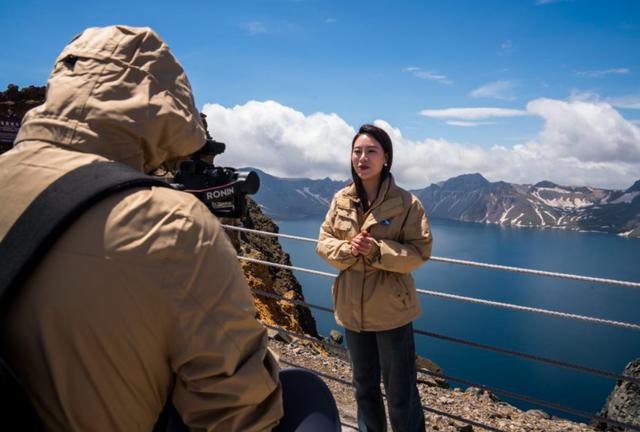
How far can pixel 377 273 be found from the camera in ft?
8.89

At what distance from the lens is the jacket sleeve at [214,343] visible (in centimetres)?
90

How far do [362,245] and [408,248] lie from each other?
0.89 feet

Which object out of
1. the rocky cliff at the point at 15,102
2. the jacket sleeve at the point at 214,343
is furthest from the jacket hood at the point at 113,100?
the rocky cliff at the point at 15,102

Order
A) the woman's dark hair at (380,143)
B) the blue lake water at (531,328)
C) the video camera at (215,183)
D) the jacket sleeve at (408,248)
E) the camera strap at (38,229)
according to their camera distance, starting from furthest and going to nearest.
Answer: the blue lake water at (531,328) → the woman's dark hair at (380,143) → the jacket sleeve at (408,248) → the video camera at (215,183) → the camera strap at (38,229)

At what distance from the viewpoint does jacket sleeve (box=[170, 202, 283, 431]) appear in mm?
903

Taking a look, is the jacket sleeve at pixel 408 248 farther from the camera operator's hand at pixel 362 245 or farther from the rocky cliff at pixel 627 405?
the rocky cliff at pixel 627 405

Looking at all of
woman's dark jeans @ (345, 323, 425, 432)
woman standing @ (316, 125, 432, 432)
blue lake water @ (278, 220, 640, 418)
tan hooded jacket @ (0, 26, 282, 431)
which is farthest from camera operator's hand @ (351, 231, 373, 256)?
blue lake water @ (278, 220, 640, 418)

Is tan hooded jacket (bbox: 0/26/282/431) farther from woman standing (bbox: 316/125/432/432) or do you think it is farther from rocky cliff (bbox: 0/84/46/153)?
rocky cliff (bbox: 0/84/46/153)

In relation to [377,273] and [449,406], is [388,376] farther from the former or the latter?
[449,406]

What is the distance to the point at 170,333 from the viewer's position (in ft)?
2.97

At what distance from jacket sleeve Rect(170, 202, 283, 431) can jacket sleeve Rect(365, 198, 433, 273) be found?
169 cm

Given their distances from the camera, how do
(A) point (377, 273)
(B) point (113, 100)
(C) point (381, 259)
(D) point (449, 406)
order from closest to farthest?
(B) point (113, 100) → (C) point (381, 259) → (A) point (377, 273) → (D) point (449, 406)

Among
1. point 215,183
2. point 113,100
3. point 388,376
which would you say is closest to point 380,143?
point 388,376

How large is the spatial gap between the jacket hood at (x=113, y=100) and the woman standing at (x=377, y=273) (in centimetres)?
177
